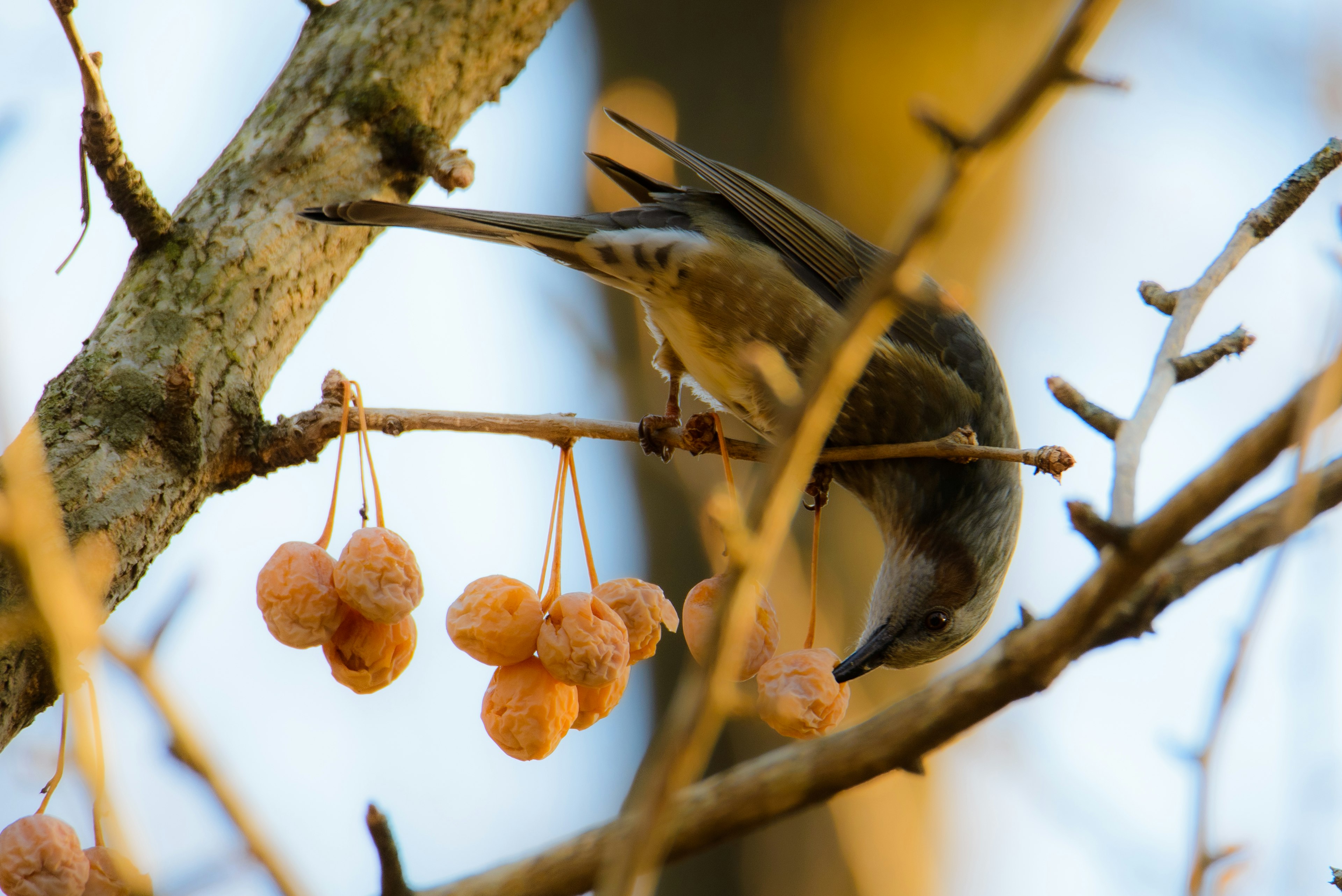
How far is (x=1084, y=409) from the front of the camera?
1.33m

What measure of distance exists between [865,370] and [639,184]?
3.14 ft

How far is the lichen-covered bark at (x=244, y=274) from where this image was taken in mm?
1627

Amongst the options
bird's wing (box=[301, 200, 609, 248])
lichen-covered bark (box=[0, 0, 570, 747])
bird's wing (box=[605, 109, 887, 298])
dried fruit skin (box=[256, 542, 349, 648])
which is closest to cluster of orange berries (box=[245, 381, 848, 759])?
dried fruit skin (box=[256, 542, 349, 648])

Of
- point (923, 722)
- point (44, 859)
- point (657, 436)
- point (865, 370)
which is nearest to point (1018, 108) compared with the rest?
point (923, 722)

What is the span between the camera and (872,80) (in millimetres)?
4328

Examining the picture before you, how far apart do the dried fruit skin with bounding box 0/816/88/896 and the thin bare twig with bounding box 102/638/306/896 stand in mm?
562

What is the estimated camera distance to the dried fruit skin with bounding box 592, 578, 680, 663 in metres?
1.84

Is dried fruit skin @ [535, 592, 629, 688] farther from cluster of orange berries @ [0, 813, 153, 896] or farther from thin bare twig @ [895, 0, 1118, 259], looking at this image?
thin bare twig @ [895, 0, 1118, 259]

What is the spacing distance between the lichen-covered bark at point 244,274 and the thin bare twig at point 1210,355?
147cm

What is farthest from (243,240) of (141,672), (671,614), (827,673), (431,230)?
(827,673)

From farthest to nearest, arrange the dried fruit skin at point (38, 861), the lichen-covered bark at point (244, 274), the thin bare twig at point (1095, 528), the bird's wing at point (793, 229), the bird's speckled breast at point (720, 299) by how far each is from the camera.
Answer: the bird's wing at point (793, 229) → the bird's speckled breast at point (720, 299) → the lichen-covered bark at point (244, 274) → the dried fruit skin at point (38, 861) → the thin bare twig at point (1095, 528)

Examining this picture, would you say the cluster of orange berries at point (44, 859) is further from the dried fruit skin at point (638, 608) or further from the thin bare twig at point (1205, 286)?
the thin bare twig at point (1205, 286)

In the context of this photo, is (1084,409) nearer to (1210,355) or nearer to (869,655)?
(1210,355)

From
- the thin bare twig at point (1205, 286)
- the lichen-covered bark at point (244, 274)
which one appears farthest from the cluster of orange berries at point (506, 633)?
the thin bare twig at point (1205, 286)
